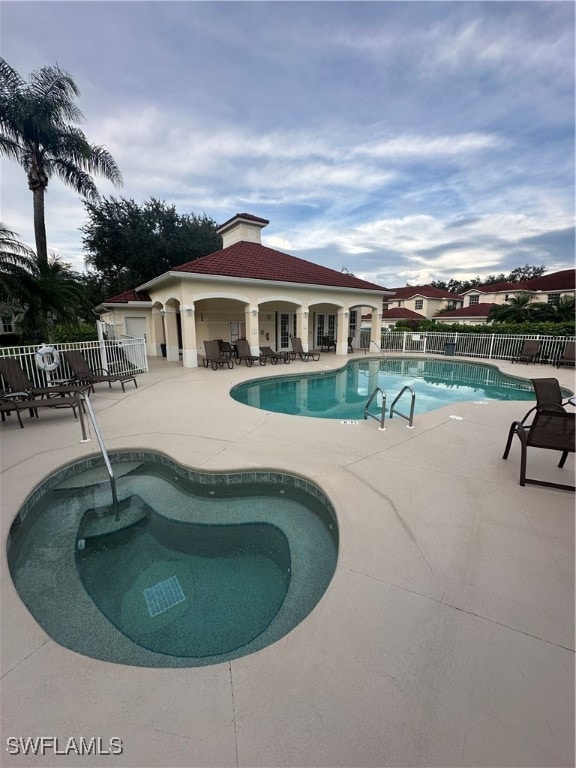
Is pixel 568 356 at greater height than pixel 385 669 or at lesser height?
greater

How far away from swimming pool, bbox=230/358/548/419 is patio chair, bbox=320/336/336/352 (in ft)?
14.7

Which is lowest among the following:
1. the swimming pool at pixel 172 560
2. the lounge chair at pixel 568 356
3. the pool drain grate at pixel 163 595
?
the pool drain grate at pixel 163 595

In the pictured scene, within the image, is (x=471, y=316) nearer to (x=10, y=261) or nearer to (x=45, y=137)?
(x=45, y=137)

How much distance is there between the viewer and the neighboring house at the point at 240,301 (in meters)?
13.7

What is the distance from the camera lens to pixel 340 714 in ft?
5.43

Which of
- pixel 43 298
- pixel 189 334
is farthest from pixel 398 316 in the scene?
pixel 43 298

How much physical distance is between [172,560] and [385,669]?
2.27 metres

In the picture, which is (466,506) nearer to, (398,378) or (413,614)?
(413,614)

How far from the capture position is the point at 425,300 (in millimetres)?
44438

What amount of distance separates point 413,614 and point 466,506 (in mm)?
1734

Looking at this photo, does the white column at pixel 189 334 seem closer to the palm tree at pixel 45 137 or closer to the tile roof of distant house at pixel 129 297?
the palm tree at pixel 45 137

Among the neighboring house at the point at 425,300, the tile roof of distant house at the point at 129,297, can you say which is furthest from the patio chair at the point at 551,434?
the neighboring house at the point at 425,300

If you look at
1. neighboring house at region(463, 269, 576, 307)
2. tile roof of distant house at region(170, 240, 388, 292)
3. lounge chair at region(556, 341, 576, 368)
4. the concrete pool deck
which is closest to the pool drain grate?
the concrete pool deck

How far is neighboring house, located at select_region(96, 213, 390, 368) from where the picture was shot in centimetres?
1373
